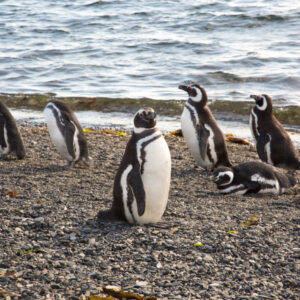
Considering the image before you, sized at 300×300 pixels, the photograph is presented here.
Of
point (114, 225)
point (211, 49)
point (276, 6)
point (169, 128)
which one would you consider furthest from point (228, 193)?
point (276, 6)

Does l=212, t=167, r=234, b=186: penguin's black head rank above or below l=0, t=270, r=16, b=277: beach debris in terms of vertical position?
below

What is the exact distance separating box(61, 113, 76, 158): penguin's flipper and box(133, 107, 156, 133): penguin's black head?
248 centimetres

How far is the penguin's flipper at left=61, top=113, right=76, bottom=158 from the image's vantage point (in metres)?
7.27

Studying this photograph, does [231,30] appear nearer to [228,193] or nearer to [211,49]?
[211,49]

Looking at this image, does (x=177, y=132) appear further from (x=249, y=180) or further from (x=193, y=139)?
(x=249, y=180)

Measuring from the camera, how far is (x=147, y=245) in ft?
14.5

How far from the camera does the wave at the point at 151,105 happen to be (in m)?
11.2

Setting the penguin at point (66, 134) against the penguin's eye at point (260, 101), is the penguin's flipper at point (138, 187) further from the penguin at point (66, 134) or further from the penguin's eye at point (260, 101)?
the penguin's eye at point (260, 101)

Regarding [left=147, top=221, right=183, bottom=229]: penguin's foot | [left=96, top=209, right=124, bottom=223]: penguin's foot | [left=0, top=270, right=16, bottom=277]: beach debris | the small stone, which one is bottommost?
[left=147, top=221, right=183, bottom=229]: penguin's foot

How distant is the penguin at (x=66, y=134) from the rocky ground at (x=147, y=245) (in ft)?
2.44

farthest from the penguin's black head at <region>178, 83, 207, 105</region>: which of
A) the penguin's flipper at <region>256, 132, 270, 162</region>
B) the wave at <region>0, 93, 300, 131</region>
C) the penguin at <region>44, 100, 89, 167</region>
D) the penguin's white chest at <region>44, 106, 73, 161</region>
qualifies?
the wave at <region>0, 93, 300, 131</region>

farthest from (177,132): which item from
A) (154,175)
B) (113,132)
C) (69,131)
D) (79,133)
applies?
(154,175)

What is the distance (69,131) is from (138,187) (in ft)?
9.07

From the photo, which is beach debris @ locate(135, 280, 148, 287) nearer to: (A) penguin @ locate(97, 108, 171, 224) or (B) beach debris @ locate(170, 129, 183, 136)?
(A) penguin @ locate(97, 108, 171, 224)
